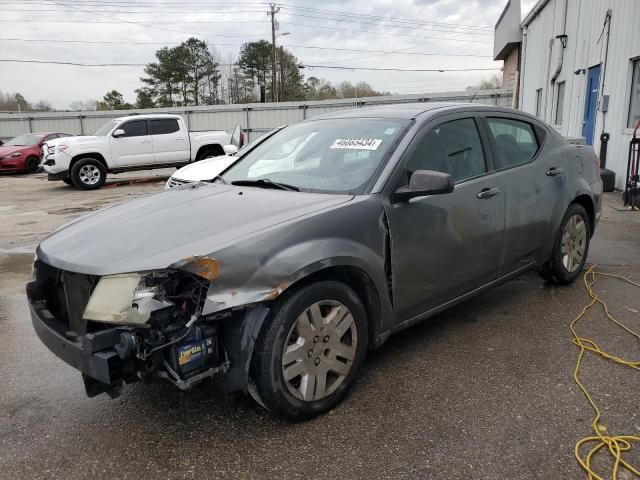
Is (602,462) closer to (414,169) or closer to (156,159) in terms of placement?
(414,169)

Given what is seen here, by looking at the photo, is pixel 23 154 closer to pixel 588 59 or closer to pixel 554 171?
pixel 588 59

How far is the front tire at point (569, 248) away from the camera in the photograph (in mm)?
4491

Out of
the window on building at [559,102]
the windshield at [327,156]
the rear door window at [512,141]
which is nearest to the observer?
the windshield at [327,156]

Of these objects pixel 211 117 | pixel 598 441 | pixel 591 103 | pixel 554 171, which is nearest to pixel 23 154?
pixel 211 117

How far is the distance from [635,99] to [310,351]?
9800 mm

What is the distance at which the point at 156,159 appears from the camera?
15.2 m

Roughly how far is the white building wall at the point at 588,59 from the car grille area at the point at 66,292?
400 inches

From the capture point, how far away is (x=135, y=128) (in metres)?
14.8

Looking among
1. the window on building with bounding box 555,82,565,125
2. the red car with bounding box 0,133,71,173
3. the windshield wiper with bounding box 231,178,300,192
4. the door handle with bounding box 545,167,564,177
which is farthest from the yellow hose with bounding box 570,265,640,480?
the red car with bounding box 0,133,71,173

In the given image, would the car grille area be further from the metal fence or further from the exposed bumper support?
the metal fence

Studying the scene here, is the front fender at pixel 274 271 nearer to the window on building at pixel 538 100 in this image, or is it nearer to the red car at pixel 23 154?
the window on building at pixel 538 100

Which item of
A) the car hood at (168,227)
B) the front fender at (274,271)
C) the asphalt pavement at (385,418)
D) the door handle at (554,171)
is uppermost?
the door handle at (554,171)

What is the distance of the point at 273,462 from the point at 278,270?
0.89 m

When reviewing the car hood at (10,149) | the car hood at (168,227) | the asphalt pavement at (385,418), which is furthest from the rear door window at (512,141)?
the car hood at (10,149)
